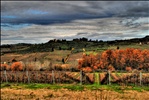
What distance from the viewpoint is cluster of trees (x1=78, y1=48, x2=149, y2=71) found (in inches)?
1276

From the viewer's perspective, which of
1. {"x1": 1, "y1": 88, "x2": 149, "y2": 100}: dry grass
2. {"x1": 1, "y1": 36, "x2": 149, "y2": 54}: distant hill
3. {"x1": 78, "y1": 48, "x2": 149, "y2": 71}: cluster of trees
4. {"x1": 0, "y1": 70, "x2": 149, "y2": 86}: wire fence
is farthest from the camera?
{"x1": 1, "y1": 36, "x2": 149, "y2": 54}: distant hill

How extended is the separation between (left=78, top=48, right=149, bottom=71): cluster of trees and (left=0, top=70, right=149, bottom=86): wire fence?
1.06m

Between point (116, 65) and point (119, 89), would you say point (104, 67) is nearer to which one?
point (116, 65)

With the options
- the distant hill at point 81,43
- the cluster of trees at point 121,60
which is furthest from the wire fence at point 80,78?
the distant hill at point 81,43

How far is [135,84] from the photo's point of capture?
1388 inches

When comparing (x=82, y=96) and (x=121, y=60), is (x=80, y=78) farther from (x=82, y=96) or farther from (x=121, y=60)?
(x=82, y=96)

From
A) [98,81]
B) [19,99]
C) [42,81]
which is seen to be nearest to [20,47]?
[42,81]

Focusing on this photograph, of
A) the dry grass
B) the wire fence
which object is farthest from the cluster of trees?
the dry grass

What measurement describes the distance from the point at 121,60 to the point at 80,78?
7.19m

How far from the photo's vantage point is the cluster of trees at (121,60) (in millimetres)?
32416

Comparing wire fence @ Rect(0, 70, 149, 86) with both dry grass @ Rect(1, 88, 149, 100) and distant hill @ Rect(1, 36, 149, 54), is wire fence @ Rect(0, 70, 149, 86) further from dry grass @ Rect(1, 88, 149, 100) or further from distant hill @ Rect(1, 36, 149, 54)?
dry grass @ Rect(1, 88, 149, 100)

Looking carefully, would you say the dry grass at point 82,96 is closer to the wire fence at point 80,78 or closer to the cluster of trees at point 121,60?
the cluster of trees at point 121,60

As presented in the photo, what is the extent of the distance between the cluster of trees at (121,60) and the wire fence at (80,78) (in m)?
1.06

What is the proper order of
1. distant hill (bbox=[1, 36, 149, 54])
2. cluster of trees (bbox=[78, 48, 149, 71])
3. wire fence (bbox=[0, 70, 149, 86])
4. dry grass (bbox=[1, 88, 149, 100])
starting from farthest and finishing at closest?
distant hill (bbox=[1, 36, 149, 54]) < wire fence (bbox=[0, 70, 149, 86]) < cluster of trees (bbox=[78, 48, 149, 71]) < dry grass (bbox=[1, 88, 149, 100])
